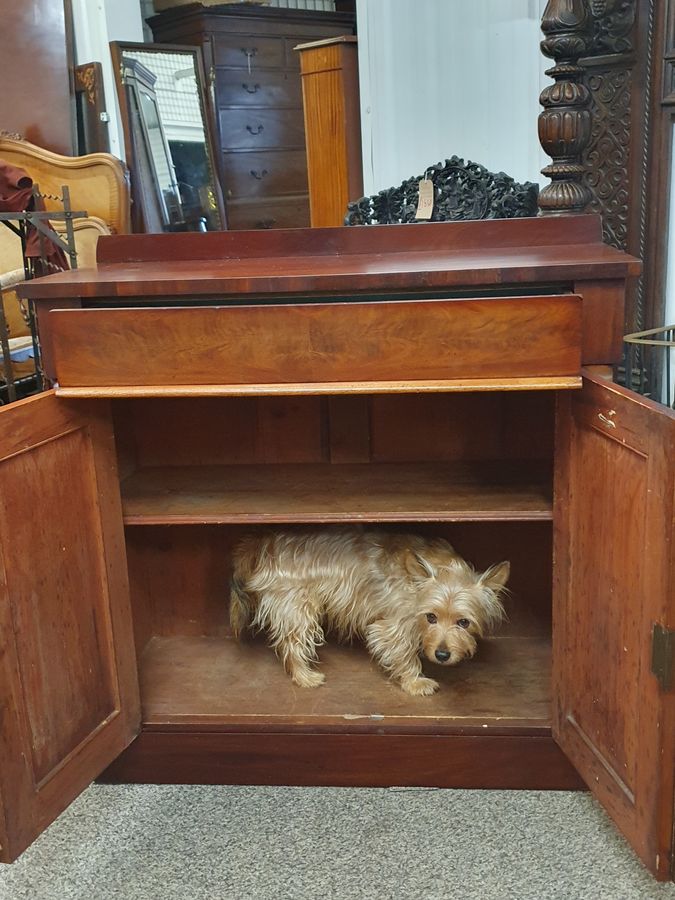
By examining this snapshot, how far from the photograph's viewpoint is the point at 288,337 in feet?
4.46

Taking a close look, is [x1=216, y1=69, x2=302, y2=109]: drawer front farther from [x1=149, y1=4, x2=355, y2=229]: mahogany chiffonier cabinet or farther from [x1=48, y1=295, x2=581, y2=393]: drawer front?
[x1=48, y1=295, x2=581, y2=393]: drawer front

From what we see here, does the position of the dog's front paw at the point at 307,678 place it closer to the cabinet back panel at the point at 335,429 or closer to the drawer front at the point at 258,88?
the cabinet back panel at the point at 335,429

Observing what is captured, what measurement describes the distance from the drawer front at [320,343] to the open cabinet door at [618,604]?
11 centimetres

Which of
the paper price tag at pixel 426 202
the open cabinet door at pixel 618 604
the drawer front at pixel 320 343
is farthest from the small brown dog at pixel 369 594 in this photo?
the paper price tag at pixel 426 202

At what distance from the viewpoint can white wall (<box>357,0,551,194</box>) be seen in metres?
3.27

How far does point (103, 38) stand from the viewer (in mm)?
4371

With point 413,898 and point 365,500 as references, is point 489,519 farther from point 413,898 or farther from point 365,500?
point 413,898

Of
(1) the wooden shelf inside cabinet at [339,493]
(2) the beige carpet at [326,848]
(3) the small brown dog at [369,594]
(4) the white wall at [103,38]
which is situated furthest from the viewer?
(4) the white wall at [103,38]

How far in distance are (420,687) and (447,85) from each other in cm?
258

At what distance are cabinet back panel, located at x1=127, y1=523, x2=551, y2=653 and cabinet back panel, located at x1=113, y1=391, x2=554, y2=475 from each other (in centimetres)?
16

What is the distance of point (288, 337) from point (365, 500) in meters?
0.39

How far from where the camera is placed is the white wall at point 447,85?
327cm

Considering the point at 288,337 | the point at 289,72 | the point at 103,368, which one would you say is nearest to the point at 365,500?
the point at 288,337

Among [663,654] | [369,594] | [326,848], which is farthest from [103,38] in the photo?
[663,654]
